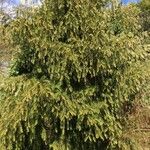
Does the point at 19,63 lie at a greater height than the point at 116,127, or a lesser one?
greater

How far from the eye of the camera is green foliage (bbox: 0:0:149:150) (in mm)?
8547

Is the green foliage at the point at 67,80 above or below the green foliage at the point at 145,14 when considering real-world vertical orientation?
below

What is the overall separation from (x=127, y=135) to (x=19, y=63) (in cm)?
267

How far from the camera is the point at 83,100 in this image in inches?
343

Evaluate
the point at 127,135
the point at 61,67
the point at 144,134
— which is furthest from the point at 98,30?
the point at 144,134

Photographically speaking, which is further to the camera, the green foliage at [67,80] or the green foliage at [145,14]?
the green foliage at [145,14]

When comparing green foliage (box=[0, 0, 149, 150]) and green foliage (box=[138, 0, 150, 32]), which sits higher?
green foliage (box=[138, 0, 150, 32])

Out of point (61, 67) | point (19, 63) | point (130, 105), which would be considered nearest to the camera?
point (61, 67)

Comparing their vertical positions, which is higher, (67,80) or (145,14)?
(145,14)

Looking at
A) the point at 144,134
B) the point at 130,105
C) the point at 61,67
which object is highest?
the point at 61,67

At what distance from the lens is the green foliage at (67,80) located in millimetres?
8547

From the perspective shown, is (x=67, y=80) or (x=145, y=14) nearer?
(x=67, y=80)

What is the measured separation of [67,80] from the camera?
866cm

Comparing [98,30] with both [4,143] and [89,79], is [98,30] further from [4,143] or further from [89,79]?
[4,143]
